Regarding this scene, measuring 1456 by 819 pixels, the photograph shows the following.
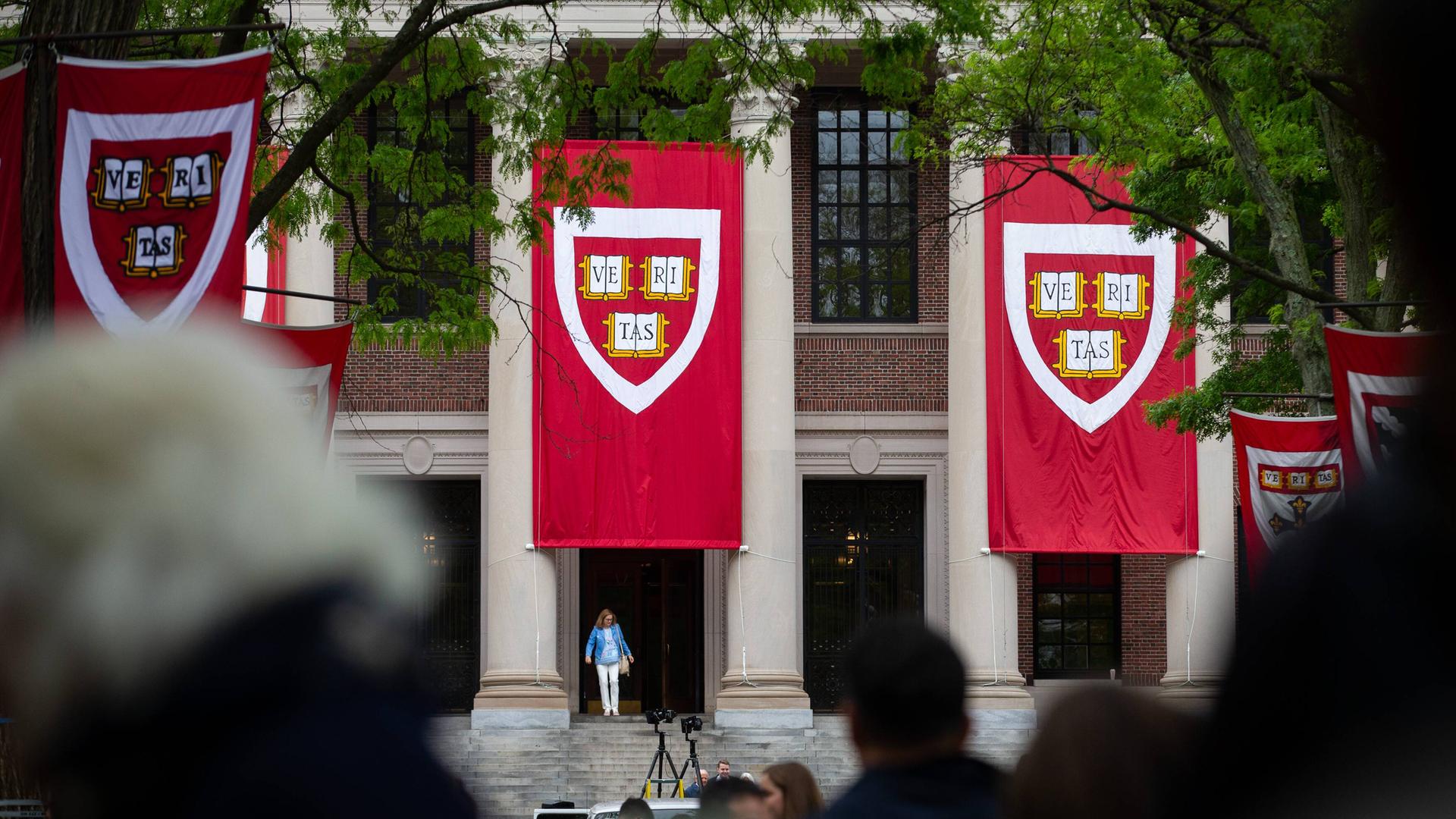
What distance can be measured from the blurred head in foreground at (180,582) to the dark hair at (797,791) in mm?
5217

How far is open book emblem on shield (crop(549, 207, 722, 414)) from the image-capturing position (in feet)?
87.0

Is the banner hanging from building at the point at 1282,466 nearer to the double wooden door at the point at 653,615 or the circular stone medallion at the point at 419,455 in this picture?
the double wooden door at the point at 653,615

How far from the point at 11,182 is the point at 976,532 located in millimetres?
21374

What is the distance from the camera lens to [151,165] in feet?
27.4

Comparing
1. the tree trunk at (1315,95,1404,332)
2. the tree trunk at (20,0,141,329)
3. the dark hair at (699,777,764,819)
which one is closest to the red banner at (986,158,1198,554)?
the tree trunk at (1315,95,1404,332)

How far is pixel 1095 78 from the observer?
55.1 feet

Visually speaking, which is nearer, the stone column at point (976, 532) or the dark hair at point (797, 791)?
the dark hair at point (797, 791)

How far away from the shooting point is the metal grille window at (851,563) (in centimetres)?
2980

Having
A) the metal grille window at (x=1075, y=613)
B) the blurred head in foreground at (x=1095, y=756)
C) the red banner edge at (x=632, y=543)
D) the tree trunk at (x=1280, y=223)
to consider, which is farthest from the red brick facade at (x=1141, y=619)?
the blurred head in foreground at (x=1095, y=756)

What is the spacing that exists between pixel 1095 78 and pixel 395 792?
652 inches

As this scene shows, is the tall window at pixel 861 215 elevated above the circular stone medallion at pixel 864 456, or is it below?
above

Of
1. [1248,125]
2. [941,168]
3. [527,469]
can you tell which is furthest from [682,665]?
[1248,125]

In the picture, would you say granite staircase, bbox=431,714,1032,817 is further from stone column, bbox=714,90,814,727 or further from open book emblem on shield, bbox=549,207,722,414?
open book emblem on shield, bbox=549,207,722,414

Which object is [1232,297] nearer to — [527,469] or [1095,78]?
[1095,78]
